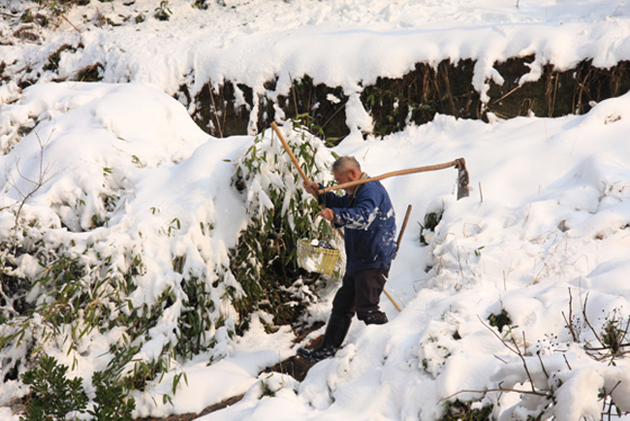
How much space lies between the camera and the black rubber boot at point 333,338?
3.59 meters

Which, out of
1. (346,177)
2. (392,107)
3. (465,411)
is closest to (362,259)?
(346,177)

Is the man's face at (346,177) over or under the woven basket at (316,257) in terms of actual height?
over

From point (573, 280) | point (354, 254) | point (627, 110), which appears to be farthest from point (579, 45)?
point (354, 254)

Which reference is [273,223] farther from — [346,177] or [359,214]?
[359,214]

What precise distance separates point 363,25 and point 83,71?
14.8 feet

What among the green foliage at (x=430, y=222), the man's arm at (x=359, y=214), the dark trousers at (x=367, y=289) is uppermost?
the man's arm at (x=359, y=214)

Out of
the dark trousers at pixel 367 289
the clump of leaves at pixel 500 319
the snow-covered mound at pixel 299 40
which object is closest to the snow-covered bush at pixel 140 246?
the dark trousers at pixel 367 289

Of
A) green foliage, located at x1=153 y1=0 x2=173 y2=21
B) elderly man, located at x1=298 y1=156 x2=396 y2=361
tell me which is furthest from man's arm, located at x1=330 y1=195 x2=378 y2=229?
green foliage, located at x1=153 y1=0 x2=173 y2=21

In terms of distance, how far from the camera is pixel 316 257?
340cm

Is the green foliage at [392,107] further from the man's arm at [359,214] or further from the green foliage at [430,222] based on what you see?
the man's arm at [359,214]

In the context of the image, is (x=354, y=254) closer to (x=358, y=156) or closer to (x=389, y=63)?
(x=358, y=156)

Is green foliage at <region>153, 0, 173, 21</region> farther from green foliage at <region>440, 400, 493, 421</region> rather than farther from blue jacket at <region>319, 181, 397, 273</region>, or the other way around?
green foliage at <region>440, 400, 493, 421</region>

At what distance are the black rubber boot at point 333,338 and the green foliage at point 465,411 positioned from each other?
4.15 feet

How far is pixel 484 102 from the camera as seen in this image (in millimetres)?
5891
